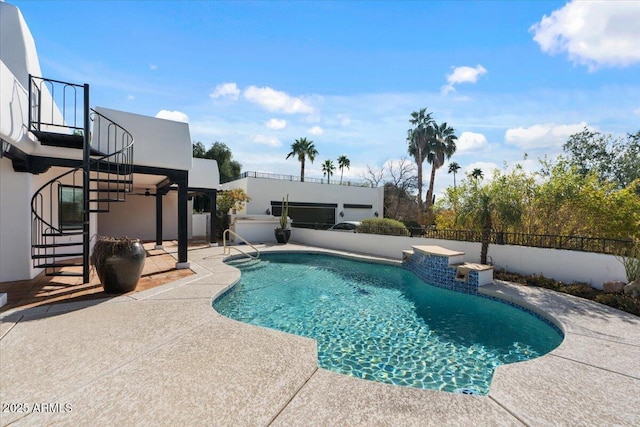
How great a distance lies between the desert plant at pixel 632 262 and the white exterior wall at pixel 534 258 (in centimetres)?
20

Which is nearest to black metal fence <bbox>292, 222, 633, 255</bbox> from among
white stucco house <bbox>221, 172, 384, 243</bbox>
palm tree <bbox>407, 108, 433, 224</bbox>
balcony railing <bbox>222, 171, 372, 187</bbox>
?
white stucco house <bbox>221, 172, 384, 243</bbox>

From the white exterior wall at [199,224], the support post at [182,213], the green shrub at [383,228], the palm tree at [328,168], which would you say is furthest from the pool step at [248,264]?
the palm tree at [328,168]

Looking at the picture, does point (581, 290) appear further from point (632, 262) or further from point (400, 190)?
point (400, 190)

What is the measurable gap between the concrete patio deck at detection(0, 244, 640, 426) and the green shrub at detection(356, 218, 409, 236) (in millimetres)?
7818

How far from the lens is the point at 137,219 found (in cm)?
1606

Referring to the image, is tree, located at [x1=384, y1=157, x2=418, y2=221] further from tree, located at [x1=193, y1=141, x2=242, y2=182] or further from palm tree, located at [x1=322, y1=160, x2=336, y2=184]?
tree, located at [x1=193, y1=141, x2=242, y2=182]

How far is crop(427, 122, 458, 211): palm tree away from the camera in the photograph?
2489cm

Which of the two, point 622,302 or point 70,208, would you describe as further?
point 70,208

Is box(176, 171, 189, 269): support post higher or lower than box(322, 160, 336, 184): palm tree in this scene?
lower

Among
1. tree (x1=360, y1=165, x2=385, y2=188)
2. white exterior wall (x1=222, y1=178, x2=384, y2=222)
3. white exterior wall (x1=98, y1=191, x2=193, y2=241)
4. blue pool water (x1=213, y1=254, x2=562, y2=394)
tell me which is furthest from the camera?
tree (x1=360, y1=165, x2=385, y2=188)

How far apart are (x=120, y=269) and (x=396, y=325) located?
17.1ft

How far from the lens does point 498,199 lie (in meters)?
8.34

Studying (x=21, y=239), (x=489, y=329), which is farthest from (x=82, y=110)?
(x=489, y=329)

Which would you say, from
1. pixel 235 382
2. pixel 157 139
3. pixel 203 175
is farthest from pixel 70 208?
pixel 235 382
